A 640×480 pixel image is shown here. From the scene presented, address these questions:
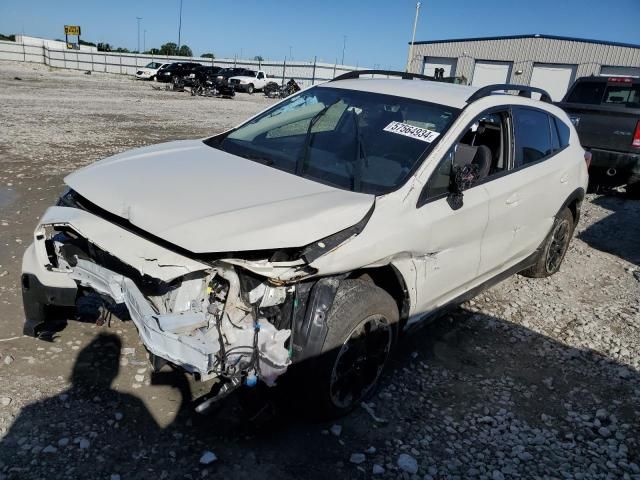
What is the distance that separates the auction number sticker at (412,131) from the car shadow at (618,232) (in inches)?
157

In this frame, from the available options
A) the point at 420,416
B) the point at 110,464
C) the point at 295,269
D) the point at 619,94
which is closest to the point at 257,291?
the point at 295,269

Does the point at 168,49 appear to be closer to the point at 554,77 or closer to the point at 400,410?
the point at 554,77

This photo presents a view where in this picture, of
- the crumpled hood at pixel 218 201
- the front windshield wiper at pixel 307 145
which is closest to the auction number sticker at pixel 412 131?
the front windshield wiper at pixel 307 145

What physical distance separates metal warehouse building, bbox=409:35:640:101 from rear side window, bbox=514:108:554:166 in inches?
976

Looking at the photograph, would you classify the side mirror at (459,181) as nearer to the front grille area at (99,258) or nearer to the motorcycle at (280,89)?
the front grille area at (99,258)

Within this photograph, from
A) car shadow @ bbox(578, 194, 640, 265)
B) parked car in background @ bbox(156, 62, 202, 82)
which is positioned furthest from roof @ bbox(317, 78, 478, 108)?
parked car in background @ bbox(156, 62, 202, 82)

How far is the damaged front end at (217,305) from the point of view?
2328 mm

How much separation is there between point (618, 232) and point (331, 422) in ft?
19.3

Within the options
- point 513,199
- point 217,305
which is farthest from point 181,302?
point 513,199

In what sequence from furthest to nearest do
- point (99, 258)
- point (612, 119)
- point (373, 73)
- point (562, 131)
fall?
point (612, 119)
point (562, 131)
point (373, 73)
point (99, 258)

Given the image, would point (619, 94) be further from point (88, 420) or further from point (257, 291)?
point (88, 420)

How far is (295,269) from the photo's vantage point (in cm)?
235

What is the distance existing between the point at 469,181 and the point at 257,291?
1.52 metres

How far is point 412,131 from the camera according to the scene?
3293 millimetres
